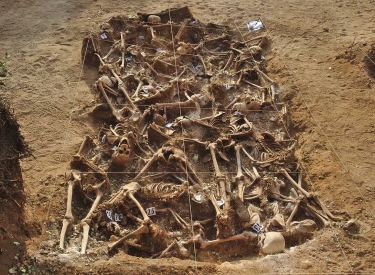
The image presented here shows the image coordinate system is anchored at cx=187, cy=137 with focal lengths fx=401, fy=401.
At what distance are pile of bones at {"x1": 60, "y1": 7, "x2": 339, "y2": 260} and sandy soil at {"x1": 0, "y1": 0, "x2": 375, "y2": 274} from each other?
0.30 m

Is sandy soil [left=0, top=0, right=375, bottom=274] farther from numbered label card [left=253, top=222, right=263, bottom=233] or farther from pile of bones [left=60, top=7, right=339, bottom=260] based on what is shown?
numbered label card [left=253, top=222, right=263, bottom=233]

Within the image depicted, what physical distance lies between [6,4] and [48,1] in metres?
1.03

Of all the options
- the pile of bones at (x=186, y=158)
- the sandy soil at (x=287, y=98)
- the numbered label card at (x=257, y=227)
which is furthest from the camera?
the numbered label card at (x=257, y=227)

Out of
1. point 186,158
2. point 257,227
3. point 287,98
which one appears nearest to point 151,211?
point 186,158

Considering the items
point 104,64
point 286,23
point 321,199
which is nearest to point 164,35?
point 104,64

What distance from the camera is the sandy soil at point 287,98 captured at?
184 inches

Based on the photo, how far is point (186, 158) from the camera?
607 cm

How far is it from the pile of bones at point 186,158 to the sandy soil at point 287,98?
30cm

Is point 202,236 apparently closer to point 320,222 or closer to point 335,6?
point 320,222

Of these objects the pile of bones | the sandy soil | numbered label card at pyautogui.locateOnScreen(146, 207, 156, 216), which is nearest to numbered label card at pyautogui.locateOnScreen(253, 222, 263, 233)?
the pile of bones

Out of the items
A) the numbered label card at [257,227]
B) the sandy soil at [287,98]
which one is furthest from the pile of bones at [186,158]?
the sandy soil at [287,98]

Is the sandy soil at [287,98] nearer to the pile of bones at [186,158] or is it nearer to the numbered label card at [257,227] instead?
the pile of bones at [186,158]

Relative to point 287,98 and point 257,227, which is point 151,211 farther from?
point 287,98

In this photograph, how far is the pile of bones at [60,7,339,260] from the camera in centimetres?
506
